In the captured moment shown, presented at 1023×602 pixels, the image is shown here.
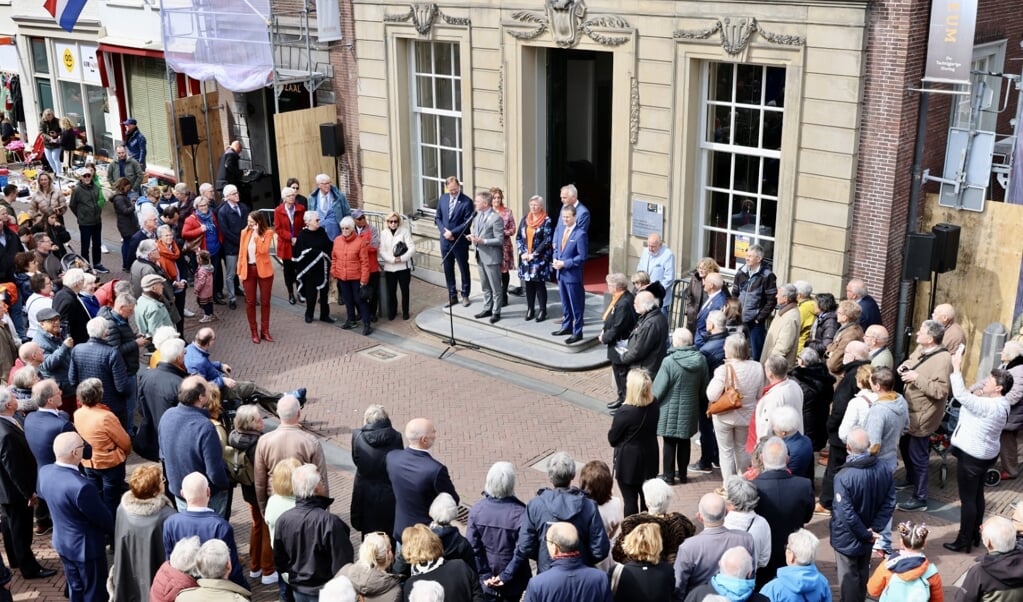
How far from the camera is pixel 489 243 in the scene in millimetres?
13875

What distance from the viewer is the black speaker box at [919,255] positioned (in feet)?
38.2

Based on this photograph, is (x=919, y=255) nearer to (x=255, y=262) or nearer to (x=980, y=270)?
(x=980, y=270)

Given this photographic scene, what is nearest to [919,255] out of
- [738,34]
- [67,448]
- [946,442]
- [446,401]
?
[946,442]

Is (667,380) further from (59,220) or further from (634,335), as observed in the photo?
(59,220)

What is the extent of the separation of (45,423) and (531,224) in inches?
274

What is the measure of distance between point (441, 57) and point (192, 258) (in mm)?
4950

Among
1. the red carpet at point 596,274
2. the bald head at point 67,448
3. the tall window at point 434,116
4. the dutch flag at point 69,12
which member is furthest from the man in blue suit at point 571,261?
the dutch flag at point 69,12

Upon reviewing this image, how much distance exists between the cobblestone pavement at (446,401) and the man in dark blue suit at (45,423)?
122cm

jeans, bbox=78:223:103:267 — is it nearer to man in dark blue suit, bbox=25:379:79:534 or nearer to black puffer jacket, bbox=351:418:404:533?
man in dark blue suit, bbox=25:379:79:534

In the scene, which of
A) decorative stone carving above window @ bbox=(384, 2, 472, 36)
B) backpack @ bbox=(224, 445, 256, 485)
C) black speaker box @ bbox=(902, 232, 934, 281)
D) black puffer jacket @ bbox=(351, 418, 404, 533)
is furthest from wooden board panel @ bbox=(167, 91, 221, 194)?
black puffer jacket @ bbox=(351, 418, 404, 533)

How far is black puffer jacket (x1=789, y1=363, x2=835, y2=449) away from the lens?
966 centimetres

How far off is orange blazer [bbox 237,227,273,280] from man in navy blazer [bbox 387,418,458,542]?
685 cm

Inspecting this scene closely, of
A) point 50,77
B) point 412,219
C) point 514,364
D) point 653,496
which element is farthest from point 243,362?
point 50,77

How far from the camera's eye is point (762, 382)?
9359 mm
